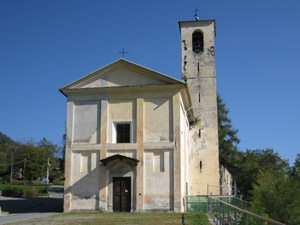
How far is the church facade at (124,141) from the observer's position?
19031 millimetres

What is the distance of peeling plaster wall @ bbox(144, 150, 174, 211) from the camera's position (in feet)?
61.4

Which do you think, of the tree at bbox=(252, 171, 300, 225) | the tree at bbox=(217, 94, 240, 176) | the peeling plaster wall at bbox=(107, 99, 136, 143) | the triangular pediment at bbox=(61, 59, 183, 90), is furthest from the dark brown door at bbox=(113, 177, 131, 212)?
the tree at bbox=(217, 94, 240, 176)

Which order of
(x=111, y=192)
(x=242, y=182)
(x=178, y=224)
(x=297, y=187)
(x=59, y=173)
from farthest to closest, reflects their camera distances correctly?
(x=59, y=173), (x=242, y=182), (x=297, y=187), (x=111, y=192), (x=178, y=224)

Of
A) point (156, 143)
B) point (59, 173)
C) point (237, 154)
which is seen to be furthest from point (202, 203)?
point (59, 173)

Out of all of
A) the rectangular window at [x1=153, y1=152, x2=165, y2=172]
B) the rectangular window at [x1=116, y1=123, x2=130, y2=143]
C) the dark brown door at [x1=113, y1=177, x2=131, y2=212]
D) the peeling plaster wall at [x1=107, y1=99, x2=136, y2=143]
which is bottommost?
the dark brown door at [x1=113, y1=177, x2=131, y2=212]

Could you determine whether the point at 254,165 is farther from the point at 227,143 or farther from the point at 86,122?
the point at 86,122

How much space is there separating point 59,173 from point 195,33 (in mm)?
46484

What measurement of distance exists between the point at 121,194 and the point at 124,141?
10.0ft

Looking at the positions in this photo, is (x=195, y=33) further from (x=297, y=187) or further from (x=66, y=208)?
(x=66, y=208)

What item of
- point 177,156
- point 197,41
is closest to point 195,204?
point 177,156

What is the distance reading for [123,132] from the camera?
2030 cm

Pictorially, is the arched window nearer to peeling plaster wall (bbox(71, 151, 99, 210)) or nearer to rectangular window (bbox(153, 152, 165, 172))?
rectangular window (bbox(153, 152, 165, 172))

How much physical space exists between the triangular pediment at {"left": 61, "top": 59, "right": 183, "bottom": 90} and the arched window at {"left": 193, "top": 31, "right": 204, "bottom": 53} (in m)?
12.8

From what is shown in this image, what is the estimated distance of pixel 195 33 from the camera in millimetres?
32438
